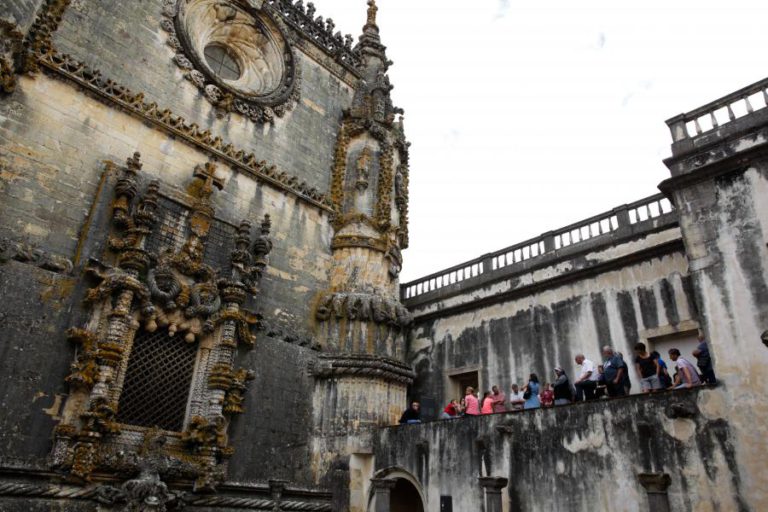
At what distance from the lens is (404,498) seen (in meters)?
13.4

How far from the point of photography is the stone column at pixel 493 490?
9352 millimetres

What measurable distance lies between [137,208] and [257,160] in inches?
141

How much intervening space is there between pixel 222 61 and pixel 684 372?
1338cm

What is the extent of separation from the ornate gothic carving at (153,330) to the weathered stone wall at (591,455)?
443 cm

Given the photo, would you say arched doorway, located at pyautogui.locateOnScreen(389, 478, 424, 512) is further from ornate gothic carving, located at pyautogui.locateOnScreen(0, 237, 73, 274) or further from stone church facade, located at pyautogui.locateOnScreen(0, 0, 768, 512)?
ornate gothic carving, located at pyautogui.locateOnScreen(0, 237, 73, 274)

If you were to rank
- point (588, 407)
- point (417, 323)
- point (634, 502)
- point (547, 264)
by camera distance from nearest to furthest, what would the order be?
point (634, 502) → point (588, 407) → point (547, 264) → point (417, 323)

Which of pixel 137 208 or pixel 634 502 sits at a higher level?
pixel 137 208

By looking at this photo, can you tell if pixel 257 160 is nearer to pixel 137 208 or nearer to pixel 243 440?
pixel 137 208

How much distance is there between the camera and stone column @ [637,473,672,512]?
7.80m

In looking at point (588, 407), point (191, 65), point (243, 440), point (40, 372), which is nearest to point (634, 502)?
point (588, 407)

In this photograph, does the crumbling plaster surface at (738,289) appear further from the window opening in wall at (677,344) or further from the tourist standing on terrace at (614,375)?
the window opening in wall at (677,344)

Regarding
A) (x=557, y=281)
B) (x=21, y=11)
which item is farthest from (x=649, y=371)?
(x=21, y=11)

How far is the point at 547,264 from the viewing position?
14.1m

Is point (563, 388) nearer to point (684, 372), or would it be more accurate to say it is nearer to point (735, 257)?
point (684, 372)
